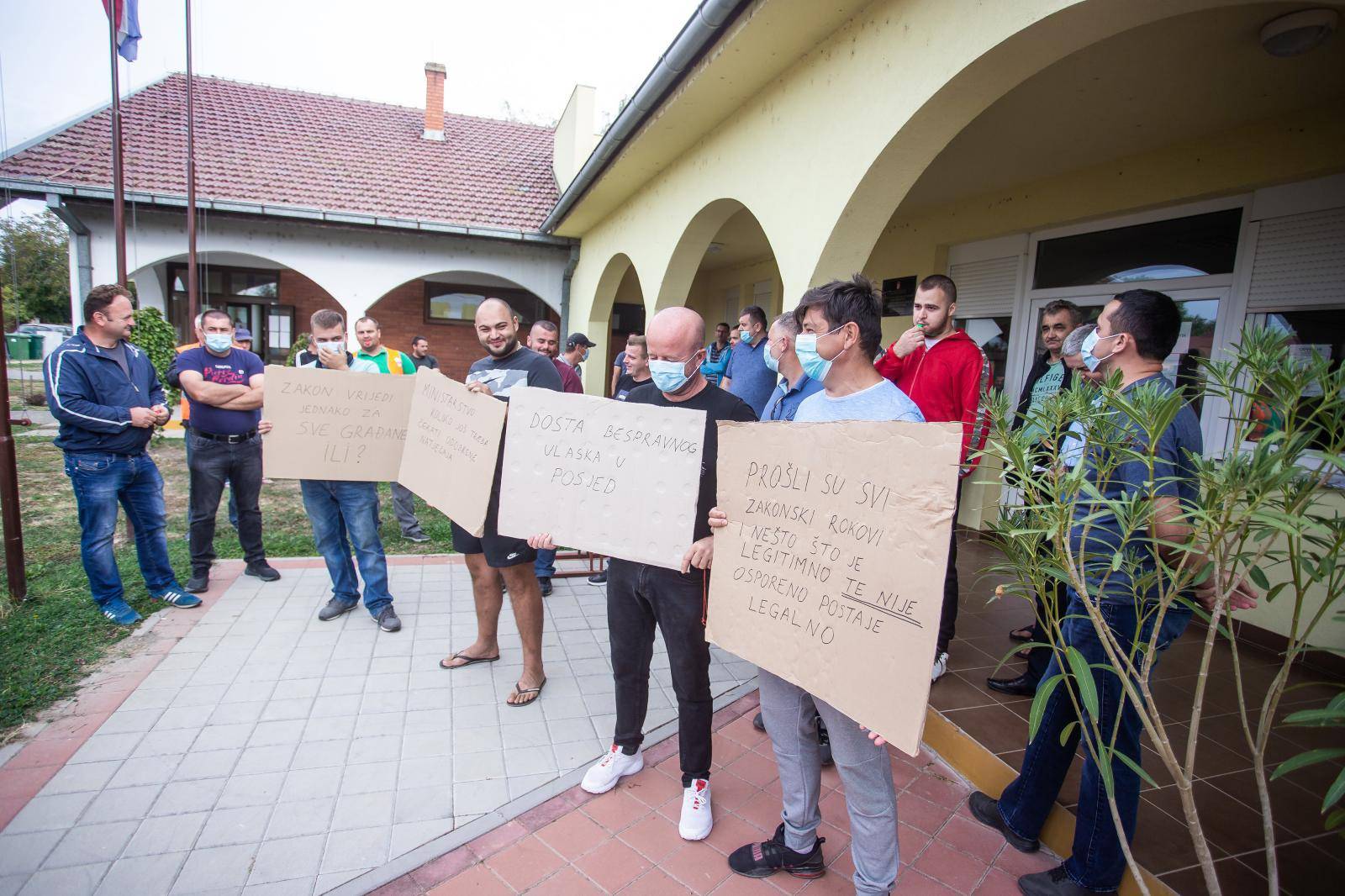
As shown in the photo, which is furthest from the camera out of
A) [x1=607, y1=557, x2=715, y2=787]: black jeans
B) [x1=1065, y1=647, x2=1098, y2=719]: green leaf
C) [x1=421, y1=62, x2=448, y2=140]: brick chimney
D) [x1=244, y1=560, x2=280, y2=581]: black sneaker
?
[x1=421, y1=62, x2=448, y2=140]: brick chimney

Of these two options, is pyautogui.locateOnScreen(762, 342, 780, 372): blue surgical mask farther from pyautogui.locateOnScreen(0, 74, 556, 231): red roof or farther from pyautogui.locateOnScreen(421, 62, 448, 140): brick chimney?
pyautogui.locateOnScreen(421, 62, 448, 140): brick chimney

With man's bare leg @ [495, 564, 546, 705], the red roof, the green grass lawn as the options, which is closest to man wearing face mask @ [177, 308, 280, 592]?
the green grass lawn

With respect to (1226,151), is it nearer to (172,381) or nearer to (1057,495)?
(1057,495)

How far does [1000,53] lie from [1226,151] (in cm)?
286

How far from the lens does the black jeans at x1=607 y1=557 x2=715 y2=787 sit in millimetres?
2426

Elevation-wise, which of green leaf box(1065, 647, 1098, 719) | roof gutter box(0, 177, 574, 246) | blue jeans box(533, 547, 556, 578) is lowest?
blue jeans box(533, 547, 556, 578)

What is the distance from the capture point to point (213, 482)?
15.1 feet

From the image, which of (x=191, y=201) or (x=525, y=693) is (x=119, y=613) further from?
(x=191, y=201)

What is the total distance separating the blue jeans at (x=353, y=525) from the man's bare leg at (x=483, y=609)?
843mm

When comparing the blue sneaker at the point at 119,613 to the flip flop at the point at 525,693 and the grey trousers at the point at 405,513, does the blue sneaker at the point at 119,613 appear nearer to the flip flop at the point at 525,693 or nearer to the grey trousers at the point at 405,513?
the grey trousers at the point at 405,513

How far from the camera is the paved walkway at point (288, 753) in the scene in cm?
233

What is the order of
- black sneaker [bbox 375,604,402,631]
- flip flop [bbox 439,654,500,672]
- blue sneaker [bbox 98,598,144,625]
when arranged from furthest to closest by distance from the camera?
black sneaker [bbox 375,604,402,631], blue sneaker [bbox 98,598,144,625], flip flop [bbox 439,654,500,672]

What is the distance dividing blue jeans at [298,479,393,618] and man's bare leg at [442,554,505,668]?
0.84m

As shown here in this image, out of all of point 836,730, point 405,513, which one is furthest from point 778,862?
point 405,513
